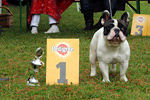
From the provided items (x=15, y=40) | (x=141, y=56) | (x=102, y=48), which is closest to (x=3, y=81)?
(x=102, y=48)

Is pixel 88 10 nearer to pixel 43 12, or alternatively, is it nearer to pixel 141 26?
pixel 43 12

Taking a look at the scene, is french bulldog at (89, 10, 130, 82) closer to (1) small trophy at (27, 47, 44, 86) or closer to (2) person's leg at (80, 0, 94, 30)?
(1) small trophy at (27, 47, 44, 86)

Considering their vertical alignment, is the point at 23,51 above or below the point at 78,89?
above

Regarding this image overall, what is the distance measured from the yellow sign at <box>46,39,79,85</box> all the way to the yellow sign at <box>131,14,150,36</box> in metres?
4.26

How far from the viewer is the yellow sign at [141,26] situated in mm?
7574

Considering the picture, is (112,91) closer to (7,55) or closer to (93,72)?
(93,72)

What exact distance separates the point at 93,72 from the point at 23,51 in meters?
2.06

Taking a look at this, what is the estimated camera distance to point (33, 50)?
19.5 ft

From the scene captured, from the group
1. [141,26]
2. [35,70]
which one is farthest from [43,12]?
[35,70]

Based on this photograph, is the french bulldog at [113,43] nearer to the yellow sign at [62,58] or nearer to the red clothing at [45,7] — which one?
the yellow sign at [62,58]

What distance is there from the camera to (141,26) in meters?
7.63

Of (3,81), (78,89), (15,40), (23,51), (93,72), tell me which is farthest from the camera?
(15,40)

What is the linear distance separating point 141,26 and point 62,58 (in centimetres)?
441

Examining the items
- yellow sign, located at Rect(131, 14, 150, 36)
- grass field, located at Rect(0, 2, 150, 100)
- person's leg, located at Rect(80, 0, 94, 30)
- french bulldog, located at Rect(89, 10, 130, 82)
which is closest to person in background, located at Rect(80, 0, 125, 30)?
person's leg, located at Rect(80, 0, 94, 30)
